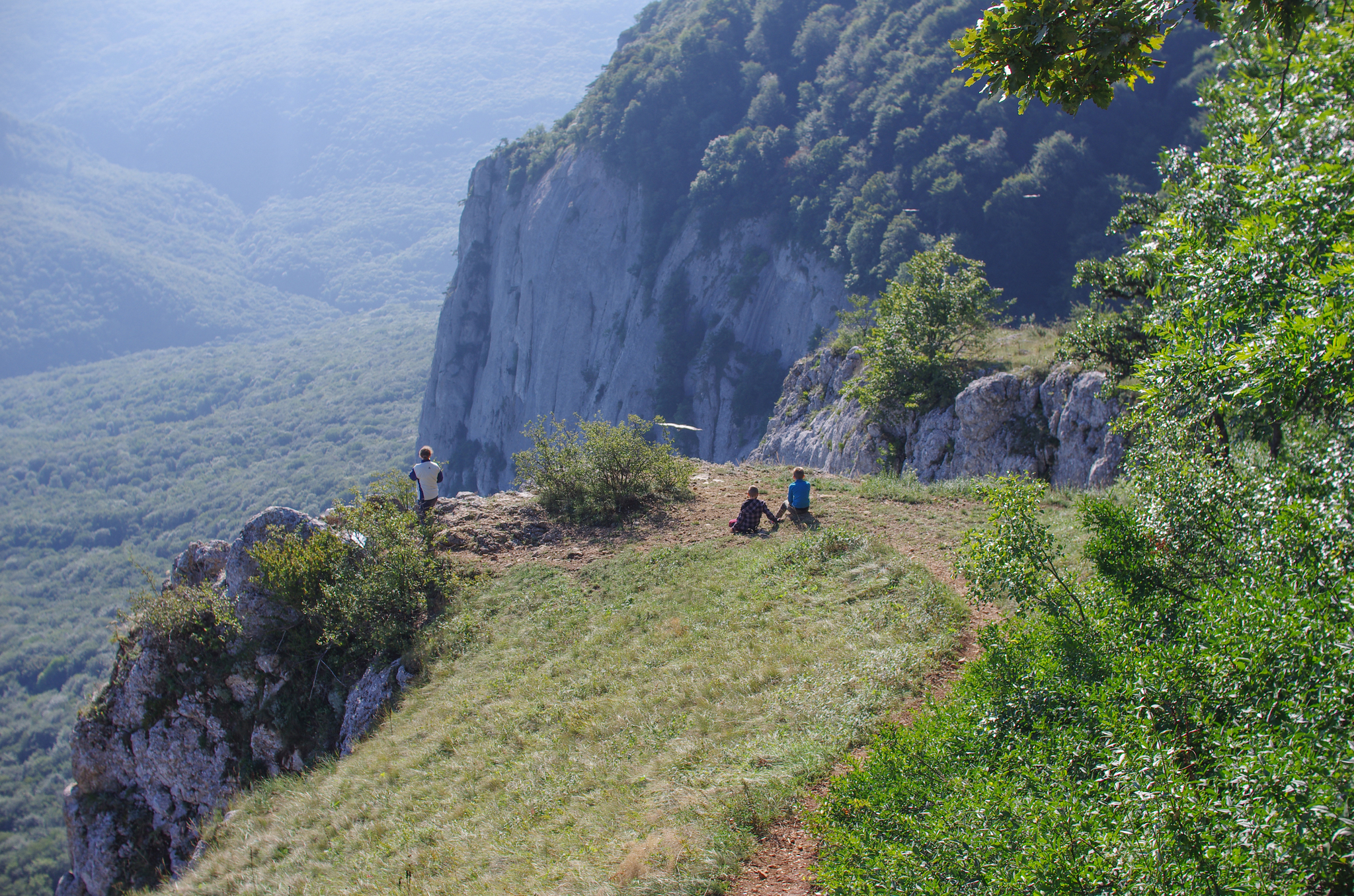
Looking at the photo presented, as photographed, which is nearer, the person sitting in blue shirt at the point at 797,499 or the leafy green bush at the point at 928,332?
the person sitting in blue shirt at the point at 797,499

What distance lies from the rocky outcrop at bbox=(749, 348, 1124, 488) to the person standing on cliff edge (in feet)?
34.4

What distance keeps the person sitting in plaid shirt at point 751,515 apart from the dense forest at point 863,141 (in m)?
26.6

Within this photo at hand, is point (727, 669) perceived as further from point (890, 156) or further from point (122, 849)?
point (890, 156)

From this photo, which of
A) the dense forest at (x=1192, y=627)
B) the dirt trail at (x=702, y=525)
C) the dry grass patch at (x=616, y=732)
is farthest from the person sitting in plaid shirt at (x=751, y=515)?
the dense forest at (x=1192, y=627)

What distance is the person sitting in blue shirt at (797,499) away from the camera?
13.5 meters

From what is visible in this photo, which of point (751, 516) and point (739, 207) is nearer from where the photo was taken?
point (751, 516)

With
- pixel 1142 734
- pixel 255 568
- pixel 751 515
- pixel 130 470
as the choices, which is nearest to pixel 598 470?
pixel 751 515

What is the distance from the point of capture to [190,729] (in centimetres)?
1276

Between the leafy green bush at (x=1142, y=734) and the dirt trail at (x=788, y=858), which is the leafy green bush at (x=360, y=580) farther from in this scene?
the leafy green bush at (x=1142, y=734)

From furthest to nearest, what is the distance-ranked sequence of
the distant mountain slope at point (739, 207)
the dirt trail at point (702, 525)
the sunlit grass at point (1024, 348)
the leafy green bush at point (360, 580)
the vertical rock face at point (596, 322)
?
the vertical rock face at point (596, 322), the distant mountain slope at point (739, 207), the sunlit grass at point (1024, 348), the dirt trail at point (702, 525), the leafy green bush at point (360, 580)

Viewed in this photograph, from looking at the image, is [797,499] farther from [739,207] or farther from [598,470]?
[739,207]

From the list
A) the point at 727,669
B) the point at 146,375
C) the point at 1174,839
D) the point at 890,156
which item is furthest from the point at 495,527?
the point at 146,375

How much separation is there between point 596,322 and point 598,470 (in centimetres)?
5379

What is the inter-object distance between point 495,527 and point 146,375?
651 ft
